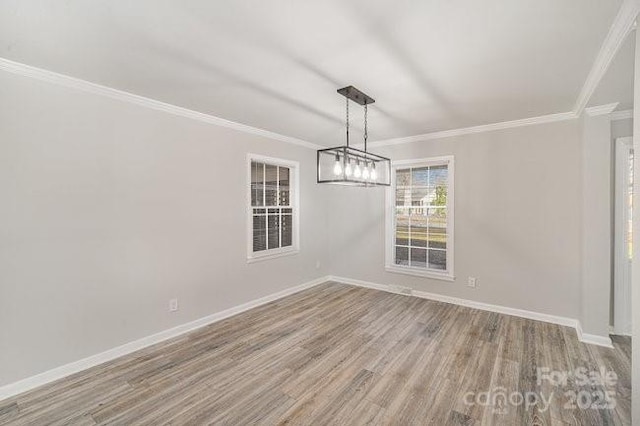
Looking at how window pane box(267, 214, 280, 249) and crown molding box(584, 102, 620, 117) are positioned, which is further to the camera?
window pane box(267, 214, 280, 249)

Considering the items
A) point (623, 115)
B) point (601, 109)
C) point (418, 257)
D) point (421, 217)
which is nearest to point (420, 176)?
point (421, 217)

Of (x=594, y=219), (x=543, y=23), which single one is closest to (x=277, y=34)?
(x=543, y=23)

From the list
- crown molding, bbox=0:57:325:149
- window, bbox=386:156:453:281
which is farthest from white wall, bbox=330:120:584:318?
crown molding, bbox=0:57:325:149

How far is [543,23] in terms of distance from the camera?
72.3 inches

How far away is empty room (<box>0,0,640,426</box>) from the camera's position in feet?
6.45

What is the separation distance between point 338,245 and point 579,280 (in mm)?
3550

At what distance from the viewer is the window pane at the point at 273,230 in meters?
4.62

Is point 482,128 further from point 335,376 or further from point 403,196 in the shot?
point 335,376

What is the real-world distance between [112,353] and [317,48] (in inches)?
133

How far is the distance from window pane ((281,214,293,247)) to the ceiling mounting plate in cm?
247

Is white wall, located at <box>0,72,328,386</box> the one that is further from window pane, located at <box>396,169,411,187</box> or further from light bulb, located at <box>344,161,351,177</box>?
window pane, located at <box>396,169,411,187</box>

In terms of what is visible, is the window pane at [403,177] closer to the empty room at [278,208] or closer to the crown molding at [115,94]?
the empty room at [278,208]

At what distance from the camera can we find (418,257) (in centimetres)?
487

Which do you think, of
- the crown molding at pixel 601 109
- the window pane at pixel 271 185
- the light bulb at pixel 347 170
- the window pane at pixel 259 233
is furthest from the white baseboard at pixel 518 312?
the light bulb at pixel 347 170
